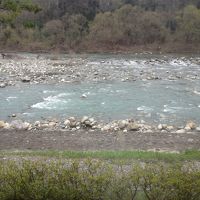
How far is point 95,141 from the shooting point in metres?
13.5

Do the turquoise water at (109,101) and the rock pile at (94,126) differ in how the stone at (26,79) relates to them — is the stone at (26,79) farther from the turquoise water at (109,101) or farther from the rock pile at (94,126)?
the rock pile at (94,126)

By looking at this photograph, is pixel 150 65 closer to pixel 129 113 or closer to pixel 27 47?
pixel 129 113

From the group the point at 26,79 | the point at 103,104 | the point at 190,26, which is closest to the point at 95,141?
the point at 103,104

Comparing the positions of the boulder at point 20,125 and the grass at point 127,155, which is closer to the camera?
the grass at point 127,155

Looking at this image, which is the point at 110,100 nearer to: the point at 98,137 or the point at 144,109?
the point at 144,109

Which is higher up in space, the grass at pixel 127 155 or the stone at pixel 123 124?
the grass at pixel 127 155

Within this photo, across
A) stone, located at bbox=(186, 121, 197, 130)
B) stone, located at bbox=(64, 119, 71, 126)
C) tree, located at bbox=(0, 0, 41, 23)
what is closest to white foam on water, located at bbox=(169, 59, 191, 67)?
stone, located at bbox=(186, 121, 197, 130)

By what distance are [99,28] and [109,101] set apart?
125ft

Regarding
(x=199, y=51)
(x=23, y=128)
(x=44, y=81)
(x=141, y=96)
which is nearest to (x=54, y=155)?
(x=23, y=128)

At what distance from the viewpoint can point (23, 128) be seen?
1625 cm

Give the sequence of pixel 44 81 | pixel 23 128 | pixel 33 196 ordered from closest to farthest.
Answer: pixel 33 196 < pixel 23 128 < pixel 44 81

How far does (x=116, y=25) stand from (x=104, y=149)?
47.7 metres

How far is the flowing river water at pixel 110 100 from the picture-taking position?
19.1 metres

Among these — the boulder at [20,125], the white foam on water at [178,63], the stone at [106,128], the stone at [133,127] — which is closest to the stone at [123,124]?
the stone at [133,127]
